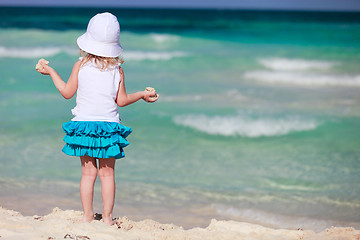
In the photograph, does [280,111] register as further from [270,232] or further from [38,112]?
Result: [270,232]

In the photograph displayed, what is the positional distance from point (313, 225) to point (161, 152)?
2765 mm

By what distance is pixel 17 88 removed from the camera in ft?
35.6

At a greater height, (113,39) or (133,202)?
(113,39)

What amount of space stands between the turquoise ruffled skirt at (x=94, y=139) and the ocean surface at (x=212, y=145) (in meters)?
1.46

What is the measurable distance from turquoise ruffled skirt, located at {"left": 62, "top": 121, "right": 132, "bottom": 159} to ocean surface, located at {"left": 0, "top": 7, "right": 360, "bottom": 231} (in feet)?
4.78

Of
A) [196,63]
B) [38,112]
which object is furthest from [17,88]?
[196,63]

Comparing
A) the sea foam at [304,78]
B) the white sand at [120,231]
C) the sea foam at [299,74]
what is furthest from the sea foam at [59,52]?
the white sand at [120,231]

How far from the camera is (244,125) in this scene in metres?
8.27

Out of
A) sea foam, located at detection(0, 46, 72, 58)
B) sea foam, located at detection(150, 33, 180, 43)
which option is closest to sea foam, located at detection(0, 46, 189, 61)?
sea foam, located at detection(0, 46, 72, 58)

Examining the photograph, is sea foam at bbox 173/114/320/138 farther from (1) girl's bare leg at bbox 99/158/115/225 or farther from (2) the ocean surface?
(1) girl's bare leg at bbox 99/158/115/225

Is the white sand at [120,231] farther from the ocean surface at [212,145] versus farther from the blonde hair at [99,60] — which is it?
the blonde hair at [99,60]

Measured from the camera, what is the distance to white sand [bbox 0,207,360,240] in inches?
118

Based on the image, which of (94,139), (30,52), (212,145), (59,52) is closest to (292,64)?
(59,52)

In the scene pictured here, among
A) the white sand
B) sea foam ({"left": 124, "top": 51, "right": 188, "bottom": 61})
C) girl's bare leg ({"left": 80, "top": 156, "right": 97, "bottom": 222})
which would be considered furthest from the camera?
sea foam ({"left": 124, "top": 51, "right": 188, "bottom": 61})
